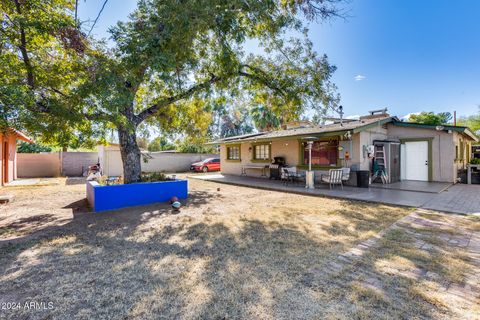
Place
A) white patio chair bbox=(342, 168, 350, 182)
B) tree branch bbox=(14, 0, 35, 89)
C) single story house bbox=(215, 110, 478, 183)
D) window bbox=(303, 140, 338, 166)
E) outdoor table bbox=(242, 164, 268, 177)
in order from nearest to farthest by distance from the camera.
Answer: tree branch bbox=(14, 0, 35, 89), white patio chair bbox=(342, 168, 350, 182), single story house bbox=(215, 110, 478, 183), window bbox=(303, 140, 338, 166), outdoor table bbox=(242, 164, 268, 177)

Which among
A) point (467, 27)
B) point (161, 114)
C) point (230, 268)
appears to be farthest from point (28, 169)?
point (467, 27)

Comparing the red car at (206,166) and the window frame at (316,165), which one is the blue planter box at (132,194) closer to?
the window frame at (316,165)

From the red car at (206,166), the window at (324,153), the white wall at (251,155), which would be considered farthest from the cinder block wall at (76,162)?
the window at (324,153)

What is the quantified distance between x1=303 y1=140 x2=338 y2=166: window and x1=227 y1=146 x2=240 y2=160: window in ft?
19.6

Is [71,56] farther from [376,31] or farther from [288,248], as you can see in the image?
[376,31]

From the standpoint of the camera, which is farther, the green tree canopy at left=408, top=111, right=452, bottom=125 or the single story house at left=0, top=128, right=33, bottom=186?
the green tree canopy at left=408, top=111, right=452, bottom=125

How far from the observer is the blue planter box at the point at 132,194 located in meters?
6.41

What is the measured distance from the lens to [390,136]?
1230 centimetres

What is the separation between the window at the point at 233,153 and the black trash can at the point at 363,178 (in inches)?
346

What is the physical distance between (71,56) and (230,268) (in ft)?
21.7

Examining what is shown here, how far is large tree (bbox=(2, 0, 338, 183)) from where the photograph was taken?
5.09 metres

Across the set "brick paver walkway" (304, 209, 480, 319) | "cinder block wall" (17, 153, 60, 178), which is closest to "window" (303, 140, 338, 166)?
"brick paver walkway" (304, 209, 480, 319)

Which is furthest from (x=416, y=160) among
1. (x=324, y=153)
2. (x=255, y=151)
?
(x=255, y=151)

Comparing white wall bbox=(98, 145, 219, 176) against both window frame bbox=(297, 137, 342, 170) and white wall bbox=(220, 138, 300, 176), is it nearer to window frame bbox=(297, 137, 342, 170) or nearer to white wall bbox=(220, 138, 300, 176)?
white wall bbox=(220, 138, 300, 176)
